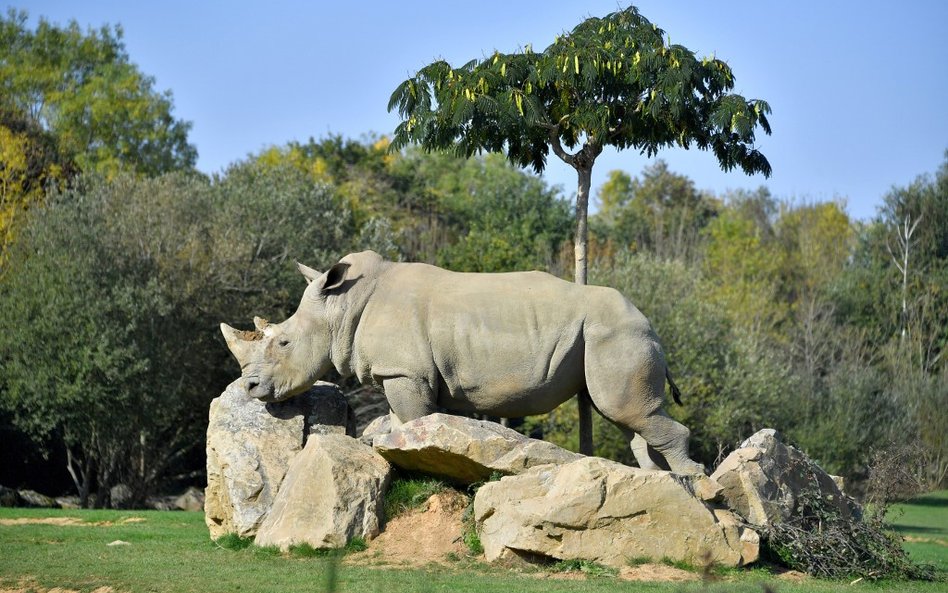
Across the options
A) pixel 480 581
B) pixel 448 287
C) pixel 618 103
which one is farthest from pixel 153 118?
pixel 480 581

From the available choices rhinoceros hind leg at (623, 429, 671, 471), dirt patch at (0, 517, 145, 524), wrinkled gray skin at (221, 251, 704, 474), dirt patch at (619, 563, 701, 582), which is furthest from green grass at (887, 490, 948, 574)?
dirt patch at (0, 517, 145, 524)

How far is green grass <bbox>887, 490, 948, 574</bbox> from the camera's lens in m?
→ 22.0

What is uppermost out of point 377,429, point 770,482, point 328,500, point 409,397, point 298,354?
point 298,354

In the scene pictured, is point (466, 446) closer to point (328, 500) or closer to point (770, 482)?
point (328, 500)

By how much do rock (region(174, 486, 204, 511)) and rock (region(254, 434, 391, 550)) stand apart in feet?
59.6

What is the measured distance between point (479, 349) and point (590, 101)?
19.4ft

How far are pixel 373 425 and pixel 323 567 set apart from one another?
374cm

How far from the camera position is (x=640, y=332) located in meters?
14.0

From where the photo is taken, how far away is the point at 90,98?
4984 centimetres

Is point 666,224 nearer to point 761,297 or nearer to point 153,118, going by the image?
point 761,297

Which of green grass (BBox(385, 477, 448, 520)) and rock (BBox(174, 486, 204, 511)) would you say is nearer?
green grass (BBox(385, 477, 448, 520))

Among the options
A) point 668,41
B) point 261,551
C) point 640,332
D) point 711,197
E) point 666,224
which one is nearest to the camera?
point 261,551

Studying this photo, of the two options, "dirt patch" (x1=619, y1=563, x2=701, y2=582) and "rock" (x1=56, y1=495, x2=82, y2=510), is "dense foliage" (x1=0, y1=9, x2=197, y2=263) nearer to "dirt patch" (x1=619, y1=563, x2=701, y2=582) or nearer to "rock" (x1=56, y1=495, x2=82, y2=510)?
"rock" (x1=56, y1=495, x2=82, y2=510)

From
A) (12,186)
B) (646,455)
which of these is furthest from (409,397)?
(12,186)
